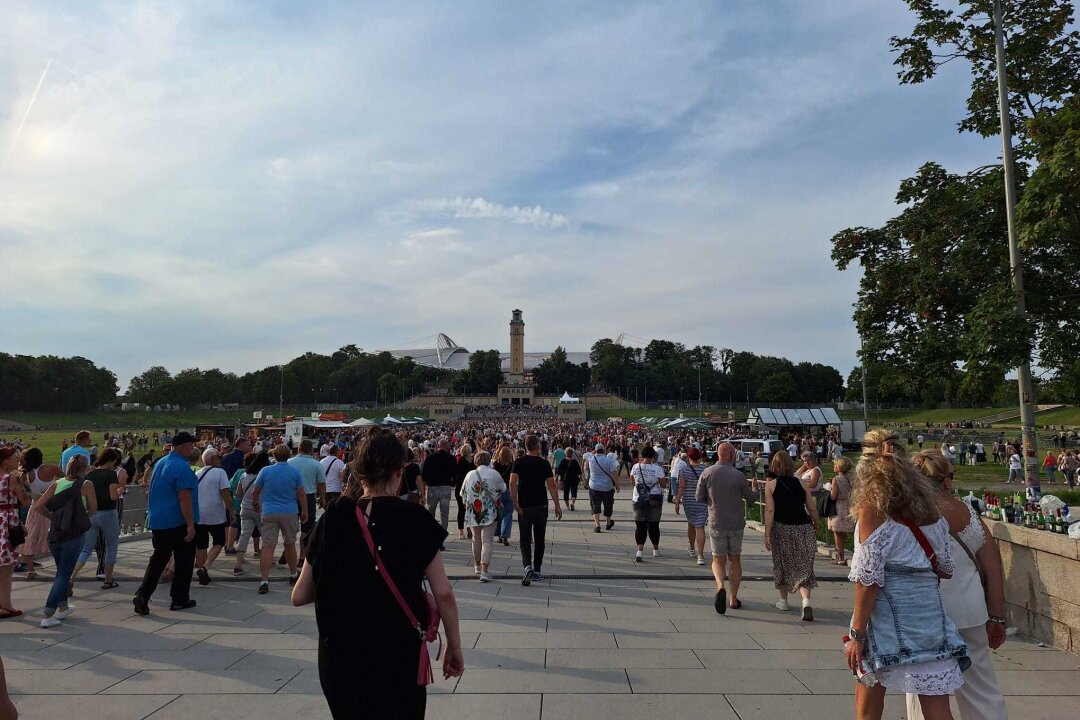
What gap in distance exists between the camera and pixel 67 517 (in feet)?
20.5

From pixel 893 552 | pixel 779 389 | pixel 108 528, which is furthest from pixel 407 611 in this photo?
pixel 779 389

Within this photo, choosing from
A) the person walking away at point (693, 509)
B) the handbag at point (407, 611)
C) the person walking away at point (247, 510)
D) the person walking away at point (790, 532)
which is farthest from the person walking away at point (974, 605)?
the person walking away at point (247, 510)

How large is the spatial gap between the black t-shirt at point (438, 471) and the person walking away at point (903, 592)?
772cm

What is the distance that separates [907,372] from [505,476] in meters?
8.25

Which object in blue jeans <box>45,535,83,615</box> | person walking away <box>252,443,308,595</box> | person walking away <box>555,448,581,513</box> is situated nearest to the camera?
blue jeans <box>45,535,83,615</box>

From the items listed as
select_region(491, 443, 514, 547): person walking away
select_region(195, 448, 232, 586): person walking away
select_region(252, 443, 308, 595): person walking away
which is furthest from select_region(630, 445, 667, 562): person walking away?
select_region(195, 448, 232, 586): person walking away

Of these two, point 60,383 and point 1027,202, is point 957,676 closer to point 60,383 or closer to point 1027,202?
point 1027,202

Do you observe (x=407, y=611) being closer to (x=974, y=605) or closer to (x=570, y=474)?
(x=974, y=605)

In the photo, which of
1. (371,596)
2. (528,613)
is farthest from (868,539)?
(528,613)

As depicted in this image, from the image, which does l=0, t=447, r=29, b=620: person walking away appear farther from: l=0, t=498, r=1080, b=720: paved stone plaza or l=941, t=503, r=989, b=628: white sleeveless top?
l=941, t=503, r=989, b=628: white sleeveless top

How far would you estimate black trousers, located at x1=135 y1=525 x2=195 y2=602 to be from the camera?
6.30m

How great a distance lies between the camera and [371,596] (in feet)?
7.71

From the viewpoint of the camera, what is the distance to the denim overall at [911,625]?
9.29 feet

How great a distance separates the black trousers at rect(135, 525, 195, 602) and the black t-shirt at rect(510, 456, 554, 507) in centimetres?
358
